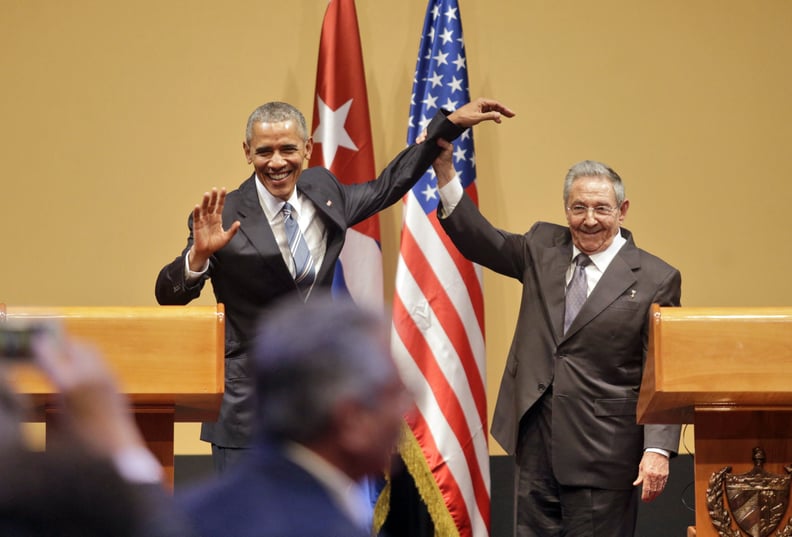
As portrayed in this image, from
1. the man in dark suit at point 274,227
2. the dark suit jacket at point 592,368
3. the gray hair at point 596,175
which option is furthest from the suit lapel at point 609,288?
the man in dark suit at point 274,227

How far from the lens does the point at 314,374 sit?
161 cm

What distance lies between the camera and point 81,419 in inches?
64.6

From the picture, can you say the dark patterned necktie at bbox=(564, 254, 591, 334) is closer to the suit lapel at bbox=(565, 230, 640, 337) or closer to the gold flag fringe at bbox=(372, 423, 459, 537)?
the suit lapel at bbox=(565, 230, 640, 337)

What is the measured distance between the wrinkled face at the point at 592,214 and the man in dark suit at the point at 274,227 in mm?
393

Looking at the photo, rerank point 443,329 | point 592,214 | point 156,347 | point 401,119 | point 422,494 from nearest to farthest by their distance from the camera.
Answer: point 156,347 < point 592,214 < point 422,494 < point 443,329 < point 401,119

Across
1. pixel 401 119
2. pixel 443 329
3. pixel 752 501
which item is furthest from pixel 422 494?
pixel 752 501

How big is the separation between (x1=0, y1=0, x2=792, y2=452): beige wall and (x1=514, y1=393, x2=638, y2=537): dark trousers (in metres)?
1.59

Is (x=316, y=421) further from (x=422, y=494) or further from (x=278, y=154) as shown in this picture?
(x=422, y=494)

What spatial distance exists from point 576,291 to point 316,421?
99.9 inches

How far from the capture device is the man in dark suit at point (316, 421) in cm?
158

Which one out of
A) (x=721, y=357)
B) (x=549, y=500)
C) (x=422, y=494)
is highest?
(x=721, y=357)

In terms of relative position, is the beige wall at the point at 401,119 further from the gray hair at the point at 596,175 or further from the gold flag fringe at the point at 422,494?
the gray hair at the point at 596,175

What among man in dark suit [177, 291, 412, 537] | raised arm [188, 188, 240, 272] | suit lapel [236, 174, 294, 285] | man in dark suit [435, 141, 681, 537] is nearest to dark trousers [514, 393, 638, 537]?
man in dark suit [435, 141, 681, 537]

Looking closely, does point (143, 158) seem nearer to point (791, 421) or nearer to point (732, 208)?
point (732, 208)
